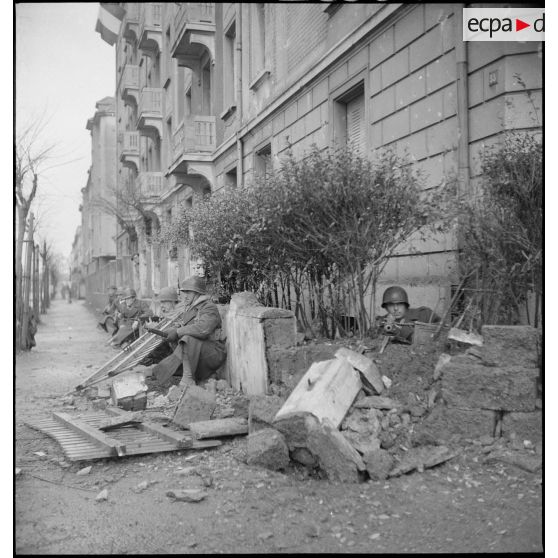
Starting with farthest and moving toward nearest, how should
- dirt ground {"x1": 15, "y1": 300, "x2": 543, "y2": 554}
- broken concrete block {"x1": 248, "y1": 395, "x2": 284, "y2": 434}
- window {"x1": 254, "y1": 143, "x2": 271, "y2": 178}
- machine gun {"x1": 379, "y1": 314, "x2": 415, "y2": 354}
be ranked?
1. window {"x1": 254, "y1": 143, "x2": 271, "y2": 178}
2. machine gun {"x1": 379, "y1": 314, "x2": 415, "y2": 354}
3. broken concrete block {"x1": 248, "y1": 395, "x2": 284, "y2": 434}
4. dirt ground {"x1": 15, "y1": 300, "x2": 543, "y2": 554}

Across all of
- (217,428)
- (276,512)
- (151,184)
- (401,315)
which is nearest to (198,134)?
(151,184)

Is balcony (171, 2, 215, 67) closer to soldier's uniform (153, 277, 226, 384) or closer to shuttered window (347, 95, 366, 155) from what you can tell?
shuttered window (347, 95, 366, 155)

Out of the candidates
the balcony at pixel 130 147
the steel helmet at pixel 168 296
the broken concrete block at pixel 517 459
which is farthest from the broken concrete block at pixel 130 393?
the balcony at pixel 130 147

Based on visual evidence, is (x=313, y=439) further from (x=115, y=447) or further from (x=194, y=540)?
(x=115, y=447)

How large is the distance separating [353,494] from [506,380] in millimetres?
1276

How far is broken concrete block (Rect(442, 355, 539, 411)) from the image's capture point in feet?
13.9

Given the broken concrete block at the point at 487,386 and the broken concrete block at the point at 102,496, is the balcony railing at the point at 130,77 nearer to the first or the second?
the broken concrete block at the point at 102,496

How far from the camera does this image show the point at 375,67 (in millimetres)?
8312

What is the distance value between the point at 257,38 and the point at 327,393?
10.3 metres

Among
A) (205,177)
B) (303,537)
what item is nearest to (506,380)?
(303,537)

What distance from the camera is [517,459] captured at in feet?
13.3

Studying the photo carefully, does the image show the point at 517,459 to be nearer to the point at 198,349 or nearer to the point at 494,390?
the point at 494,390

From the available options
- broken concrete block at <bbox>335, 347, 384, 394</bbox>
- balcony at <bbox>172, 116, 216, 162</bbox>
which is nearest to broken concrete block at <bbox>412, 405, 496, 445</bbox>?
broken concrete block at <bbox>335, 347, 384, 394</bbox>

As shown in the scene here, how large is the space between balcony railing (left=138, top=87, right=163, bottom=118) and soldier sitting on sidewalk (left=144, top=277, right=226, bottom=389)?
17.1m
